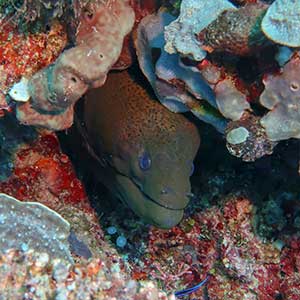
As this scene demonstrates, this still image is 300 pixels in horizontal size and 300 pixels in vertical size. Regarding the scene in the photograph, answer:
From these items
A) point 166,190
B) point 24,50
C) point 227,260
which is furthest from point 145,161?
point 227,260

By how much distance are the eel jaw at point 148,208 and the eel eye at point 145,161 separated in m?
0.24

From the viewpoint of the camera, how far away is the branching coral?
3.01 meters

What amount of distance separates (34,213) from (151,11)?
1.76m

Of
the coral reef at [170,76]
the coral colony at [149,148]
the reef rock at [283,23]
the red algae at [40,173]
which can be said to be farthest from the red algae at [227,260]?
the reef rock at [283,23]

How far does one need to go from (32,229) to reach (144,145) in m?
1.29

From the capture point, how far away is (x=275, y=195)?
469 centimetres

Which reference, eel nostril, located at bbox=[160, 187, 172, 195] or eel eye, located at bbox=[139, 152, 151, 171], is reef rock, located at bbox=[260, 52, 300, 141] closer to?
eel nostril, located at bbox=[160, 187, 172, 195]

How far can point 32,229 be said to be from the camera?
3.09m

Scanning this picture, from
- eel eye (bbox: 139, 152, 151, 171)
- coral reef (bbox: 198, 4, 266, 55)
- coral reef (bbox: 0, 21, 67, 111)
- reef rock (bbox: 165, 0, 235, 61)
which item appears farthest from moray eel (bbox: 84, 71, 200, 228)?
coral reef (bbox: 198, 4, 266, 55)

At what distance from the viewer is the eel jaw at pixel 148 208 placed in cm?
384

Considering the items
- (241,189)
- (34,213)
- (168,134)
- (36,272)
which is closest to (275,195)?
(241,189)

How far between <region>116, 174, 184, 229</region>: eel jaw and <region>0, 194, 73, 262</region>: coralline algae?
2.88ft

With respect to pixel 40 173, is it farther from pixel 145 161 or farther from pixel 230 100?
pixel 230 100

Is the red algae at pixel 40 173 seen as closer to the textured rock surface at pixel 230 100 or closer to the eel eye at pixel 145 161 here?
the eel eye at pixel 145 161
